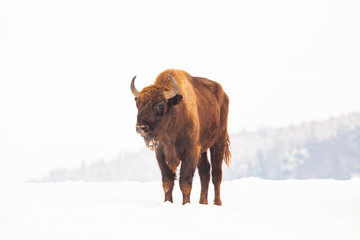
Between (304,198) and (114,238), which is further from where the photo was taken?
(304,198)

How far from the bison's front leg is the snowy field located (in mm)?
987

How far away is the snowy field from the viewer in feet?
20.4

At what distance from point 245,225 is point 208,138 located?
13.0 ft

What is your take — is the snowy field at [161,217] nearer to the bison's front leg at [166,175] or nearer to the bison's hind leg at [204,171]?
the bison's hind leg at [204,171]

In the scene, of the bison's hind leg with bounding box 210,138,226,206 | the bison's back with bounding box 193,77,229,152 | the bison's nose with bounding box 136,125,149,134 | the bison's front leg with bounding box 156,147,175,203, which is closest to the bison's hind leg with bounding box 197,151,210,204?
the bison's hind leg with bounding box 210,138,226,206

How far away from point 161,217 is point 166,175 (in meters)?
2.68

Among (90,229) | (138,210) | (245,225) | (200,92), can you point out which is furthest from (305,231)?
(200,92)

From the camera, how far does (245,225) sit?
730 centimetres

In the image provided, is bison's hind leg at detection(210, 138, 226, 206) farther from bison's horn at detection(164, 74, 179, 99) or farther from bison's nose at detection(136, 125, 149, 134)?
bison's nose at detection(136, 125, 149, 134)

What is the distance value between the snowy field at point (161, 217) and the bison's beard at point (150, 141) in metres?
1.36

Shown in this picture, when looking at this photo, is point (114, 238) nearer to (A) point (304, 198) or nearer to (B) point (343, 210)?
(B) point (343, 210)

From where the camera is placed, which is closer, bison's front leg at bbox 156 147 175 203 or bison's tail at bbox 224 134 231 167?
bison's front leg at bbox 156 147 175 203

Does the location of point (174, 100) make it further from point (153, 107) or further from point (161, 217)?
point (161, 217)

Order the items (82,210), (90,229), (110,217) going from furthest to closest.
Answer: (82,210) < (110,217) < (90,229)
